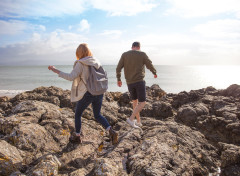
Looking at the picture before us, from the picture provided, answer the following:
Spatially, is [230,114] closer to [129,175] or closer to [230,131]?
[230,131]

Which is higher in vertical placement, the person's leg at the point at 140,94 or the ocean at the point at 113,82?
the person's leg at the point at 140,94

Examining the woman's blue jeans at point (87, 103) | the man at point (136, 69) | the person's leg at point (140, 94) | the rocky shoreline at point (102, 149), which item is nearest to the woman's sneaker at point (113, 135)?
the rocky shoreline at point (102, 149)

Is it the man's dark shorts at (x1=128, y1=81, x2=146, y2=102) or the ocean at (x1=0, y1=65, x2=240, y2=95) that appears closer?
the man's dark shorts at (x1=128, y1=81, x2=146, y2=102)

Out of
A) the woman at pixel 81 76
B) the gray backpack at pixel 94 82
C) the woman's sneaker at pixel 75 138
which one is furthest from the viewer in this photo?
the woman's sneaker at pixel 75 138

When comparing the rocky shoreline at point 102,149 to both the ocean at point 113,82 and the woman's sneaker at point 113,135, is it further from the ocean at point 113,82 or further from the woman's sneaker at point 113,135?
the ocean at point 113,82

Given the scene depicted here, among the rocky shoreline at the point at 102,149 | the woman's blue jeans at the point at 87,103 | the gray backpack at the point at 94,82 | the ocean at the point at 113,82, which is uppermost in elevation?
the gray backpack at the point at 94,82

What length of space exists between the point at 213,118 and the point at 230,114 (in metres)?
0.84

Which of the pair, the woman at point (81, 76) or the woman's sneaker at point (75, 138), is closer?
the woman at point (81, 76)

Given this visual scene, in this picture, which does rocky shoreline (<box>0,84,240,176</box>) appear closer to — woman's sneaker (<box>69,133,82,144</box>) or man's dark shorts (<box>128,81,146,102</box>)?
woman's sneaker (<box>69,133,82,144</box>)

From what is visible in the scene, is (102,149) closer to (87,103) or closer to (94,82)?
(87,103)

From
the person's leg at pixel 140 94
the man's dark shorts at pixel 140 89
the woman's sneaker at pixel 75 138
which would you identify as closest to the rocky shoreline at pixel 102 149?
the woman's sneaker at pixel 75 138

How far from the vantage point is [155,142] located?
433cm

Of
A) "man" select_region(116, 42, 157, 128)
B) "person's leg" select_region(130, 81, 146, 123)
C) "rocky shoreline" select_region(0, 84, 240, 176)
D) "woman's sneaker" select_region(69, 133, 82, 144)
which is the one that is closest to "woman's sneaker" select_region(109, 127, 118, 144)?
"rocky shoreline" select_region(0, 84, 240, 176)

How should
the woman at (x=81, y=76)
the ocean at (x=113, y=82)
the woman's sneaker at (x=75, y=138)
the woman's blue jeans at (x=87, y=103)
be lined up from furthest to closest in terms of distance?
the ocean at (x=113, y=82) → the woman's sneaker at (x=75, y=138) → the woman's blue jeans at (x=87, y=103) → the woman at (x=81, y=76)
